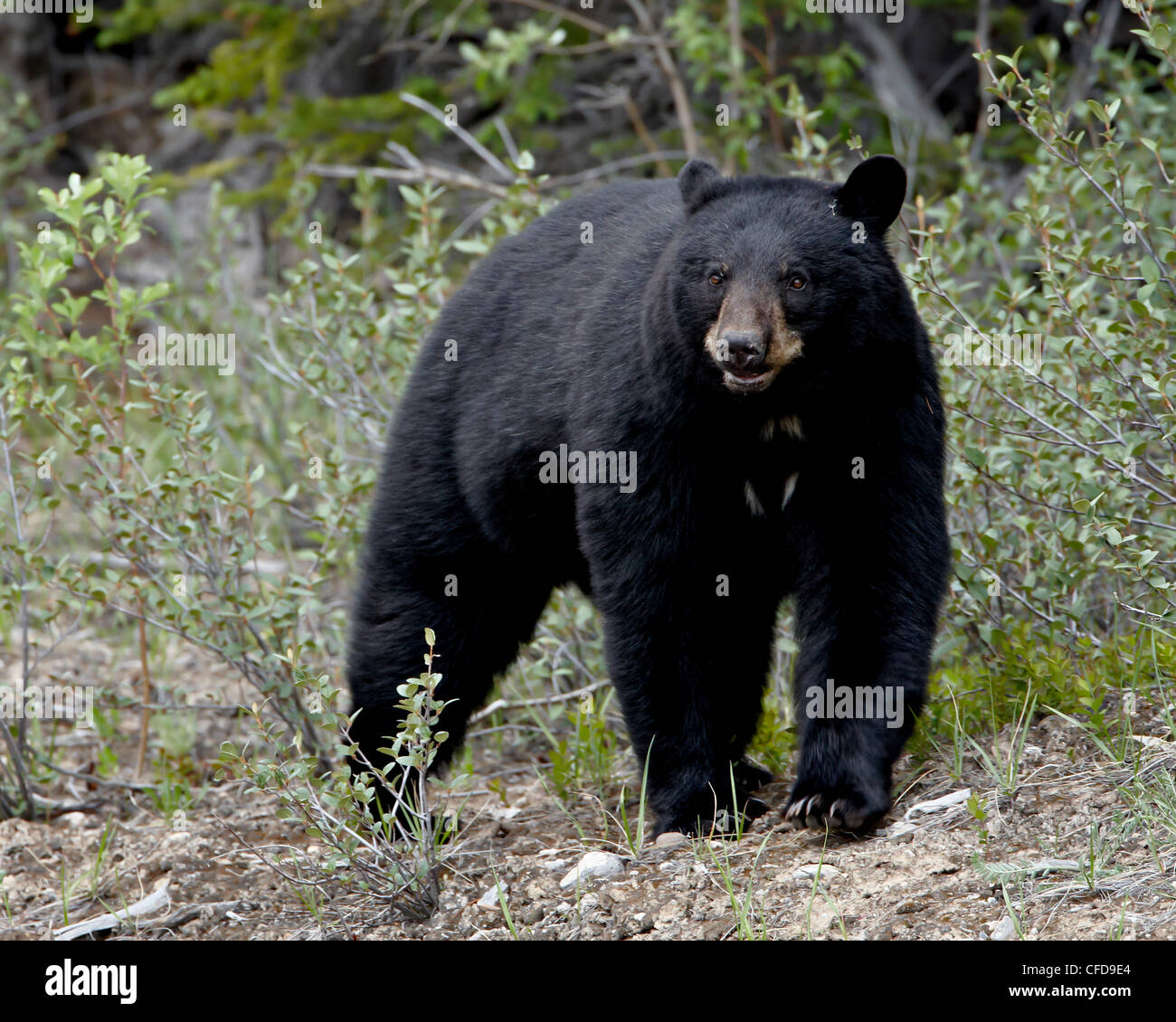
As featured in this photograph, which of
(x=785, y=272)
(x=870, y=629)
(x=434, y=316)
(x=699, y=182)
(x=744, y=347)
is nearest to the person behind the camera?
(x=744, y=347)

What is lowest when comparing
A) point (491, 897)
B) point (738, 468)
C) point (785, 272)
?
point (491, 897)

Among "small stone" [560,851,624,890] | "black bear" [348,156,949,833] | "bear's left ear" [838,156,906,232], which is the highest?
"bear's left ear" [838,156,906,232]

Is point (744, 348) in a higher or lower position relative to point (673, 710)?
higher

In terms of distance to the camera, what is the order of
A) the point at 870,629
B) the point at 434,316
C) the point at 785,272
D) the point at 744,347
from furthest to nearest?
the point at 434,316 < the point at 870,629 < the point at 785,272 < the point at 744,347

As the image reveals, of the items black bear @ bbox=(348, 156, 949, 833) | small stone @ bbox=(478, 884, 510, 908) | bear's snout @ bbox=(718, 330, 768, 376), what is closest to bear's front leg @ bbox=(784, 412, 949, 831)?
black bear @ bbox=(348, 156, 949, 833)

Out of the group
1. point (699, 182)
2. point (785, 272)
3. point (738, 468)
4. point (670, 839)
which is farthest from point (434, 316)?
point (670, 839)

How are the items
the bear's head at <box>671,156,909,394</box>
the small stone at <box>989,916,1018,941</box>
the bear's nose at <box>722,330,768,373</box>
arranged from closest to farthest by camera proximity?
the small stone at <box>989,916,1018,941</box> < the bear's nose at <box>722,330,768,373</box> < the bear's head at <box>671,156,909,394</box>

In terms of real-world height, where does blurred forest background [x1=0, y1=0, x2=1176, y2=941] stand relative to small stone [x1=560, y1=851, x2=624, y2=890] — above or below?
above

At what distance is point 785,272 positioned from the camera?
3654mm

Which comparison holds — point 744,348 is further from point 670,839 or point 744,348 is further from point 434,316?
point 434,316

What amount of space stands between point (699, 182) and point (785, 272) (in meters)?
0.45

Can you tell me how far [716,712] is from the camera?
164 inches

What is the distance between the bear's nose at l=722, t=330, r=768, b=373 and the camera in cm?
347

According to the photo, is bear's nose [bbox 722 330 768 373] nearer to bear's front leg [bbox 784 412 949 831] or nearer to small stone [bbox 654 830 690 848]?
bear's front leg [bbox 784 412 949 831]
